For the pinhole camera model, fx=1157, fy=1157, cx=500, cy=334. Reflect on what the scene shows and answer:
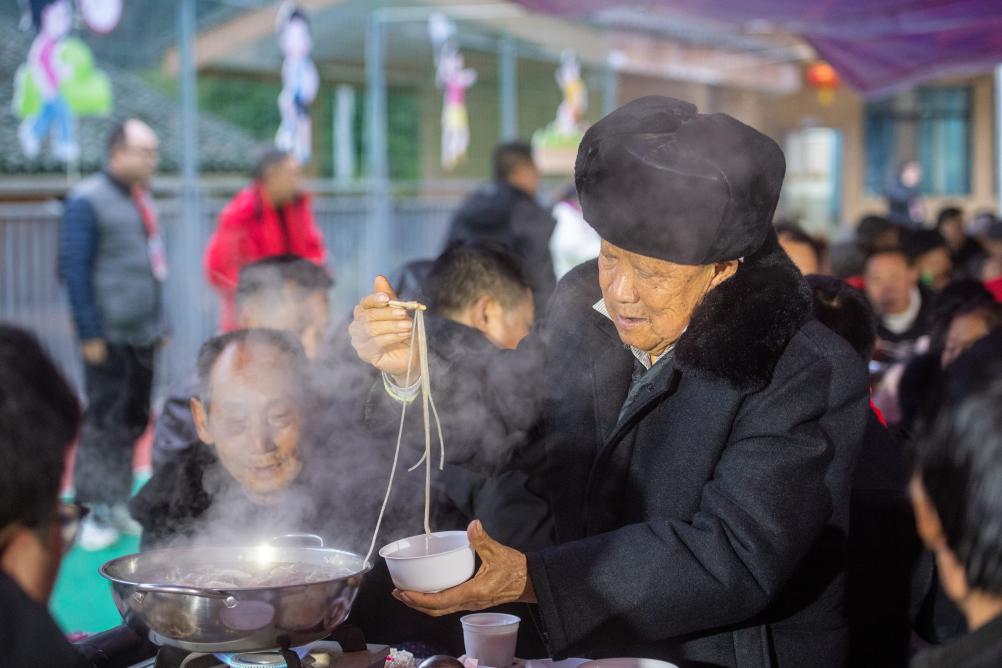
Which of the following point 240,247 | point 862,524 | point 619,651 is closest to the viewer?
point 619,651

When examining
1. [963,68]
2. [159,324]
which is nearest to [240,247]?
[159,324]

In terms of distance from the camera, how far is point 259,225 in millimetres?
6773

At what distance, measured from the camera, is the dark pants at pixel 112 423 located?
20.2 ft

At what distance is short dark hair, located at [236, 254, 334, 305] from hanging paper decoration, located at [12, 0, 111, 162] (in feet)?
16.2

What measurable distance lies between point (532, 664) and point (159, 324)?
16.4ft

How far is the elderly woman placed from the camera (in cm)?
203

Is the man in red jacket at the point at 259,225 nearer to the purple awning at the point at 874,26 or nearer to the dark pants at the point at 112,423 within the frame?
the dark pants at the point at 112,423

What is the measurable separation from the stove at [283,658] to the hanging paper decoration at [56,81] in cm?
713

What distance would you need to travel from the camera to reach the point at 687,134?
82.8 inches

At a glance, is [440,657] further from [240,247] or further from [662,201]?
[240,247]

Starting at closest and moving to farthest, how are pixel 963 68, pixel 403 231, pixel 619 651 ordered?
pixel 619 651
pixel 963 68
pixel 403 231

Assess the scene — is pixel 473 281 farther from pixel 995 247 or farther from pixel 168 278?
pixel 168 278

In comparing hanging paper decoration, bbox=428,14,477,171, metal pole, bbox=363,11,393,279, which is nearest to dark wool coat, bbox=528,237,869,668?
metal pole, bbox=363,11,393,279

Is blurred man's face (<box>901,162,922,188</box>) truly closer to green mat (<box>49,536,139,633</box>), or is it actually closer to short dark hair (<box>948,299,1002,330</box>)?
short dark hair (<box>948,299,1002,330</box>)
